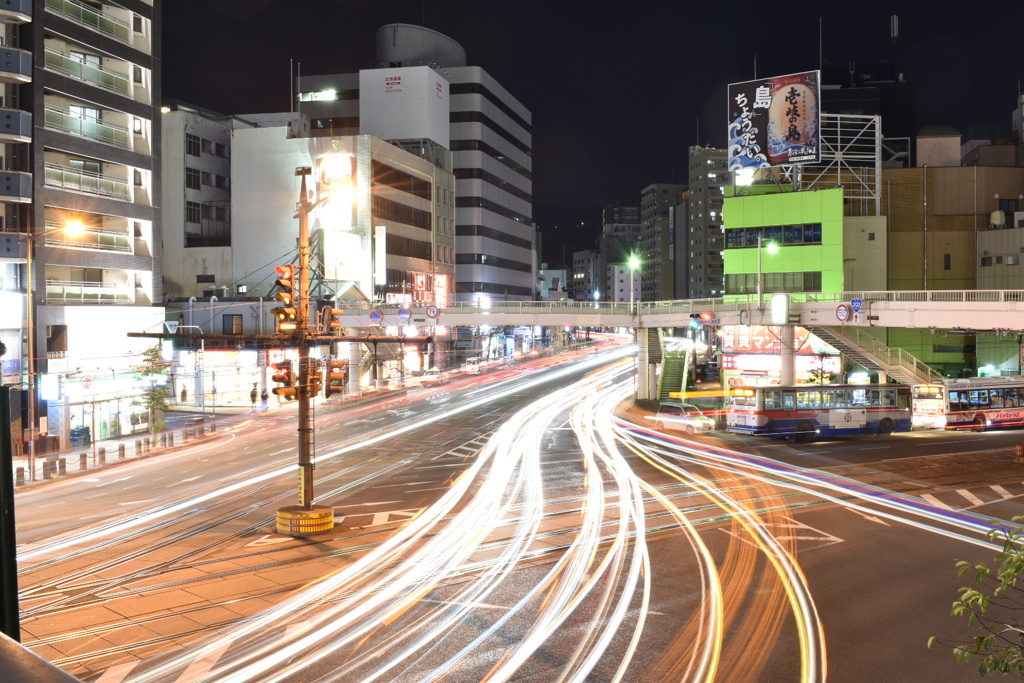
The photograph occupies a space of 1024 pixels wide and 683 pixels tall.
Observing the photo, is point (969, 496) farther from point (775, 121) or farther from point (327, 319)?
point (775, 121)

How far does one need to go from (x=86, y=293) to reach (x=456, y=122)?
64.0m

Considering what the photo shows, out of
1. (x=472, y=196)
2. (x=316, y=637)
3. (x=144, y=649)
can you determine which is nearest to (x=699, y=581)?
(x=316, y=637)

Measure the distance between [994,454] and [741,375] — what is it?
24.1 m

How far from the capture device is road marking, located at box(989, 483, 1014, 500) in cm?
2527

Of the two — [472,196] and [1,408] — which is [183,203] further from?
[1,408]

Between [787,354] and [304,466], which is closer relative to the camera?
[304,466]

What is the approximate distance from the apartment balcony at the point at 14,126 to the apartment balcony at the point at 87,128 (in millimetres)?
2241

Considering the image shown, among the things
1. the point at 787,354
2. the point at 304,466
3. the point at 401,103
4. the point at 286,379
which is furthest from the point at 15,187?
the point at 401,103

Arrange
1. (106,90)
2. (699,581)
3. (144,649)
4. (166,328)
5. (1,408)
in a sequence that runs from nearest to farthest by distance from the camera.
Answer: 1. (1,408)
2. (144,649)
3. (699,581)
4. (106,90)
5. (166,328)

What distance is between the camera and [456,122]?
332 ft

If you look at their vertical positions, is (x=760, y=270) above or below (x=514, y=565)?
above

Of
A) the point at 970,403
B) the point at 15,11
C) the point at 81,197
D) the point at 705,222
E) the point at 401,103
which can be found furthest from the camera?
the point at 705,222

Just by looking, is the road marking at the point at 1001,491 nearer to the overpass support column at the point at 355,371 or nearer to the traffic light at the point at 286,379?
the traffic light at the point at 286,379

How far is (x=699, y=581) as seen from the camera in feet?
55.5
